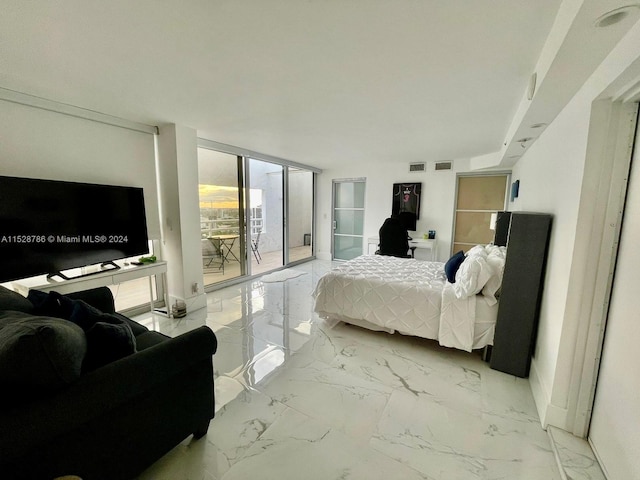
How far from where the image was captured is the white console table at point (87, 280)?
7.41 ft

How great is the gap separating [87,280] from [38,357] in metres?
1.90

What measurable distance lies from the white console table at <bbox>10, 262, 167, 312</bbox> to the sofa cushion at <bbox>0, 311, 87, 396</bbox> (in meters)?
1.60

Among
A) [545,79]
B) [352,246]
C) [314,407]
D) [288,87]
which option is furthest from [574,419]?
[352,246]

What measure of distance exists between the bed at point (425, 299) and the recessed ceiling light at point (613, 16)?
1671mm

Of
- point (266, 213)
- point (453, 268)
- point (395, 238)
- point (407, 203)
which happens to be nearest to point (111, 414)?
point (453, 268)

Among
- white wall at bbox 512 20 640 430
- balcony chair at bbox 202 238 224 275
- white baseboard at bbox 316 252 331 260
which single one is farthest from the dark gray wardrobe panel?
white baseboard at bbox 316 252 331 260

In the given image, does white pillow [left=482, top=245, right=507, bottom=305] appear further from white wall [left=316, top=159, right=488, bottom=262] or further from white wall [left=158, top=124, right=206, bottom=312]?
white wall [left=158, top=124, right=206, bottom=312]

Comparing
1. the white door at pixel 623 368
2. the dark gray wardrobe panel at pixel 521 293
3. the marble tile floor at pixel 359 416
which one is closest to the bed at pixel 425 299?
the dark gray wardrobe panel at pixel 521 293

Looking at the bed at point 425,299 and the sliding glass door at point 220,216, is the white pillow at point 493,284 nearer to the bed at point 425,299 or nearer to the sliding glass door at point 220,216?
the bed at point 425,299

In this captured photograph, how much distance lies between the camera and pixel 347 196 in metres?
6.40

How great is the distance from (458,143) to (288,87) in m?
2.92

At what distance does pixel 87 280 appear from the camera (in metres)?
2.43

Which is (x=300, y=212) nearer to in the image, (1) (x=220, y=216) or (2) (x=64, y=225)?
(1) (x=220, y=216)

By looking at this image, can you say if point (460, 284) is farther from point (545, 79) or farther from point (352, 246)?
point (352, 246)
